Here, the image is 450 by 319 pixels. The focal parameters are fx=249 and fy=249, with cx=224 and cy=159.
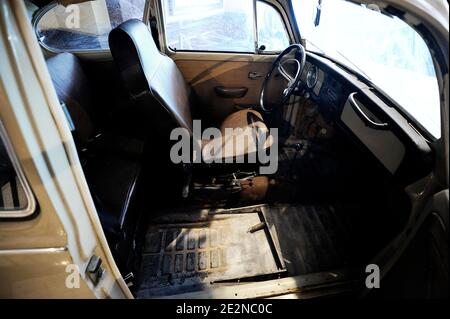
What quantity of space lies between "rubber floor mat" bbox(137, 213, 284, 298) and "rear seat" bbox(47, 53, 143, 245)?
0.34 m

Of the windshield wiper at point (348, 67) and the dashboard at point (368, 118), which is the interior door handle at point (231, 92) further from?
the windshield wiper at point (348, 67)

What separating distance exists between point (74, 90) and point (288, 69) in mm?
1709

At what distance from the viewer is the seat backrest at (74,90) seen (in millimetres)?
1606

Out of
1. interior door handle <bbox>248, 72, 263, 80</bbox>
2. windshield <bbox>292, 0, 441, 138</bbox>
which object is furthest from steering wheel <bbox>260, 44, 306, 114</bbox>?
windshield <bbox>292, 0, 441, 138</bbox>

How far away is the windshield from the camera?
111 centimetres

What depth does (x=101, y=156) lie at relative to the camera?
169 centimetres

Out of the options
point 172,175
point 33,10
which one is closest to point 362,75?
point 172,175

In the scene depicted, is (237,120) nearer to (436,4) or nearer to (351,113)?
(351,113)

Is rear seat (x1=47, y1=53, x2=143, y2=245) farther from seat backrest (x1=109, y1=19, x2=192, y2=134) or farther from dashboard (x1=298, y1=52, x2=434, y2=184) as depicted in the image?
dashboard (x1=298, y1=52, x2=434, y2=184)

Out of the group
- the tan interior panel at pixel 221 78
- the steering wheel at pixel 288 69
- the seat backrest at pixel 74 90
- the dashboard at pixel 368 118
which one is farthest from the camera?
the tan interior panel at pixel 221 78

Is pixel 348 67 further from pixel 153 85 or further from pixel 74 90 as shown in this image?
pixel 74 90

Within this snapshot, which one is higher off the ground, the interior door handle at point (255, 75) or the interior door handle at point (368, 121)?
the interior door handle at point (255, 75)

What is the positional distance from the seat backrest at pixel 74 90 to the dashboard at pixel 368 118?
169 centimetres

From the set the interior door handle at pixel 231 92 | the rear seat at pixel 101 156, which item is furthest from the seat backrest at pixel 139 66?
the interior door handle at pixel 231 92
